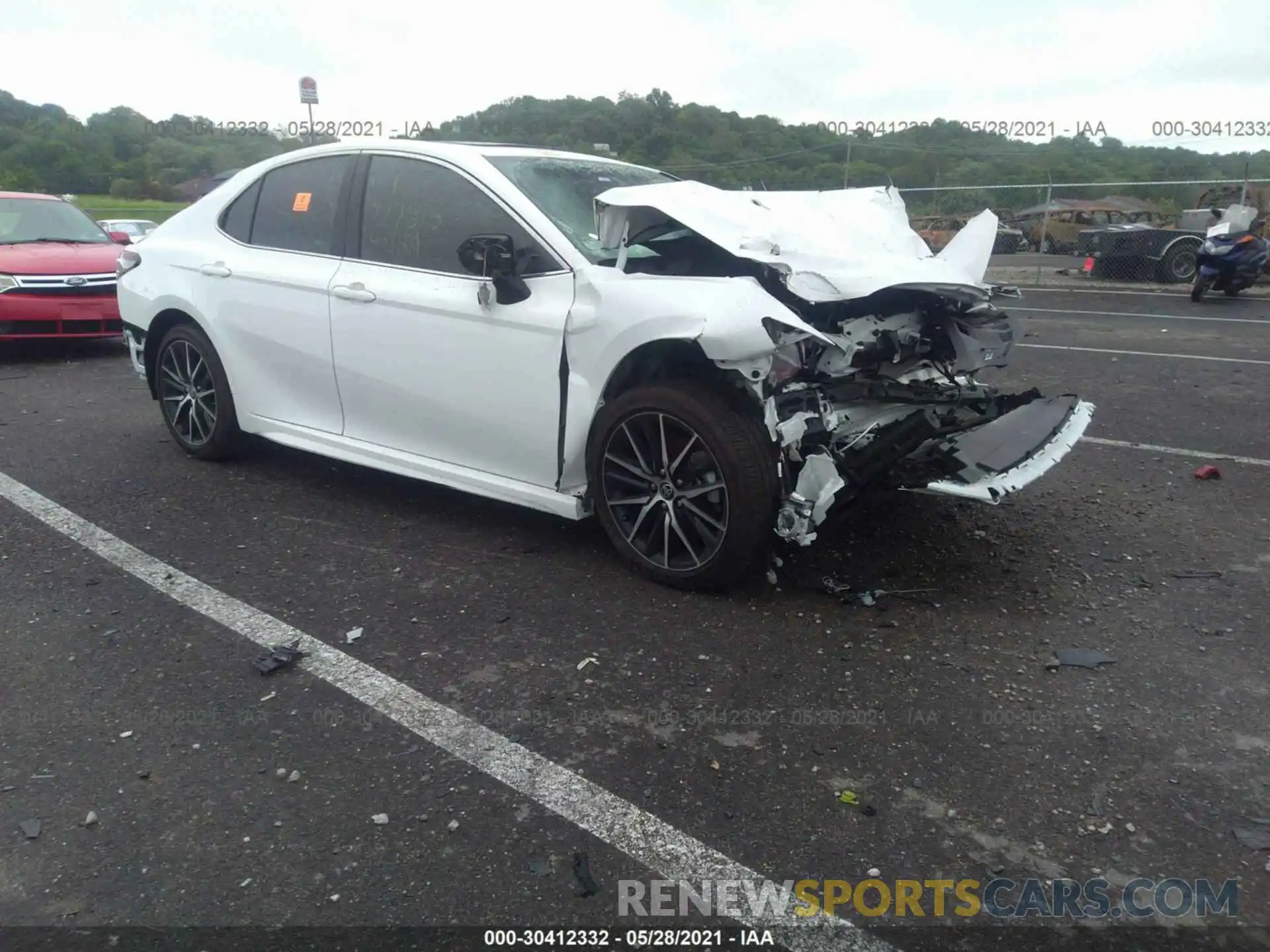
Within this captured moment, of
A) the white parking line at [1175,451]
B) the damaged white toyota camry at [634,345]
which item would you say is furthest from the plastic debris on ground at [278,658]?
the white parking line at [1175,451]

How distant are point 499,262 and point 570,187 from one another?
743 millimetres

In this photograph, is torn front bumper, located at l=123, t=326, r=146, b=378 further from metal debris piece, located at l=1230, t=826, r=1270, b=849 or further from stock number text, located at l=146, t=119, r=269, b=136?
→ stock number text, located at l=146, t=119, r=269, b=136

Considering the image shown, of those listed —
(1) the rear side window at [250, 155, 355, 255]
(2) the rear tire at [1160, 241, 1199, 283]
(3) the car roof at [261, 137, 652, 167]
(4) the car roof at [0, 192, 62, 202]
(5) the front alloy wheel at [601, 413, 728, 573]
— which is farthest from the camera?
(2) the rear tire at [1160, 241, 1199, 283]

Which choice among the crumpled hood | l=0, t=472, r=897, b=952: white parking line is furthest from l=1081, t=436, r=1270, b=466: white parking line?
l=0, t=472, r=897, b=952: white parking line

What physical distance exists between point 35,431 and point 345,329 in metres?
3.23

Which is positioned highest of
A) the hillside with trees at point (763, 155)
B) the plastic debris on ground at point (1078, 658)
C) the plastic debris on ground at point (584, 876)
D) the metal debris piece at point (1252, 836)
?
the hillside with trees at point (763, 155)

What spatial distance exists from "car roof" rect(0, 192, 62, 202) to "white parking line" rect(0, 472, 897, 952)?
7807 mm

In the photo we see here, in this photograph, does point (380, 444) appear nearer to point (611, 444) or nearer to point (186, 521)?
point (186, 521)

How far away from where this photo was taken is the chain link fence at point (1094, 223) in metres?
15.6

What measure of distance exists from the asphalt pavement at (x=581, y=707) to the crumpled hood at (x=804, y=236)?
1174mm

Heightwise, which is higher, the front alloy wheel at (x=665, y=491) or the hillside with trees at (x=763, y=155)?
the hillside with trees at (x=763, y=155)

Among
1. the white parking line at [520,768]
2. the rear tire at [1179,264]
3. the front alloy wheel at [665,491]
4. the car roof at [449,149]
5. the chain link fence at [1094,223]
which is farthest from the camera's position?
the chain link fence at [1094,223]

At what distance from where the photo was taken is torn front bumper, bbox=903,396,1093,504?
3.80 m

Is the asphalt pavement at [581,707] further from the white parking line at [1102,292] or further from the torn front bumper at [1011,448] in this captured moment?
the white parking line at [1102,292]
